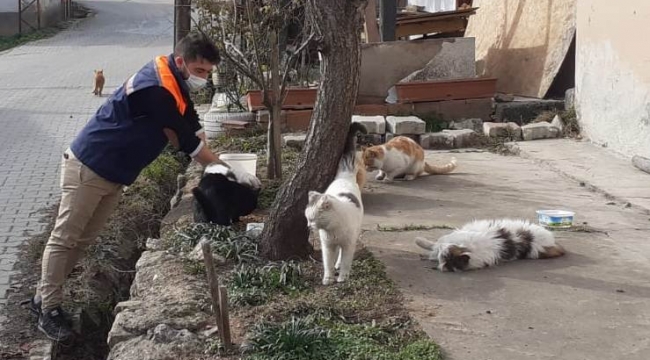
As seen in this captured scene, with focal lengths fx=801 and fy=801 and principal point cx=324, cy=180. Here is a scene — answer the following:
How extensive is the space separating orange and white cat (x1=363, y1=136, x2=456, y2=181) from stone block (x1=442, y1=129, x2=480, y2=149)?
1.68m

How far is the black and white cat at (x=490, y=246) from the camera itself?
4.99 m

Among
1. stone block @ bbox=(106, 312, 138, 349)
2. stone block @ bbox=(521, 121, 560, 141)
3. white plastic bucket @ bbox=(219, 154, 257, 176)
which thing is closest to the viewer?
stone block @ bbox=(106, 312, 138, 349)

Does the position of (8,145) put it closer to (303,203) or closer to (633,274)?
(303,203)

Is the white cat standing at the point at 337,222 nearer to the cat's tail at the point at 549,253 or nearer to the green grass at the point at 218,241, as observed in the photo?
the green grass at the point at 218,241

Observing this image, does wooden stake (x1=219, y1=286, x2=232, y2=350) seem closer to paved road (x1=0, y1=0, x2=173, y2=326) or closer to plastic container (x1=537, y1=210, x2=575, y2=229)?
paved road (x1=0, y1=0, x2=173, y2=326)

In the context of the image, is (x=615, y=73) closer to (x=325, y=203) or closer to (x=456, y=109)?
(x=456, y=109)

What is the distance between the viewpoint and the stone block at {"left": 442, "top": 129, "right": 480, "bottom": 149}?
9453 mm

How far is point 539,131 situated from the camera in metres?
9.66

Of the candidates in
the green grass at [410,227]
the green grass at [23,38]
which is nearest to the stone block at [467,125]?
the green grass at [410,227]

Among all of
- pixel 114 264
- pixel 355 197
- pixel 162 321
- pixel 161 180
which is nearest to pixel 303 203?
pixel 355 197

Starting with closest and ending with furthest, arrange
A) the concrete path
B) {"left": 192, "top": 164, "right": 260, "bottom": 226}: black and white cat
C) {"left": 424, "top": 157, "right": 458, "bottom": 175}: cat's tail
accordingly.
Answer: the concrete path → {"left": 192, "top": 164, "right": 260, "bottom": 226}: black and white cat → {"left": 424, "top": 157, "right": 458, "bottom": 175}: cat's tail

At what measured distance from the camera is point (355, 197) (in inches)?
195

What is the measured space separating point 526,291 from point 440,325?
764 millimetres

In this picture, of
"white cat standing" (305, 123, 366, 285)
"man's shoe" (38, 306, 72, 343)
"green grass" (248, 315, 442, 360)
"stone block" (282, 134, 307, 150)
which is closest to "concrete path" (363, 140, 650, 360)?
"green grass" (248, 315, 442, 360)
